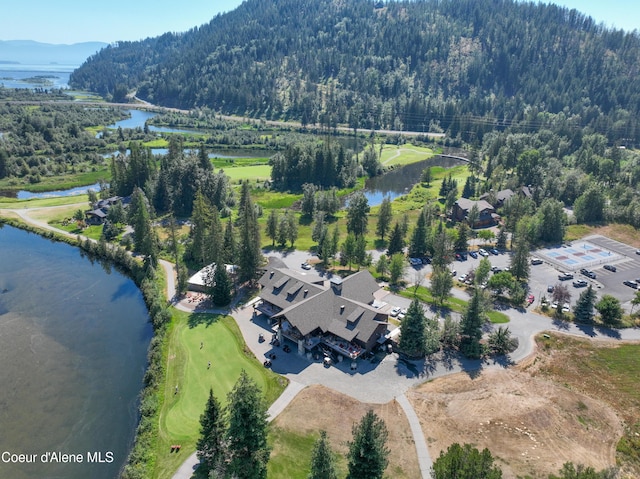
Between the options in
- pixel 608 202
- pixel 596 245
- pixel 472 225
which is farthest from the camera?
pixel 608 202

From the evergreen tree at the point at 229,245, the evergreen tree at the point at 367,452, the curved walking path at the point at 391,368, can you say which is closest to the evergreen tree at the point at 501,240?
the curved walking path at the point at 391,368

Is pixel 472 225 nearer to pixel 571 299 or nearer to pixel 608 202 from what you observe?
pixel 571 299

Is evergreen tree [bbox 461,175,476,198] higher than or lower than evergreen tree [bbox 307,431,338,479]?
higher

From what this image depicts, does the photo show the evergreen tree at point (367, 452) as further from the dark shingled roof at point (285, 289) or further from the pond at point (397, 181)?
the pond at point (397, 181)

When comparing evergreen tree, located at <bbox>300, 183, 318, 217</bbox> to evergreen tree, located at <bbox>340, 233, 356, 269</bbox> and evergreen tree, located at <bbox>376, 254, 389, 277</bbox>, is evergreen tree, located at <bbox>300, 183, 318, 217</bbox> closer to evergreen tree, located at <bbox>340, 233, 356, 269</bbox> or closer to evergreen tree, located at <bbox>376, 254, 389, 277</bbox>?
evergreen tree, located at <bbox>340, 233, 356, 269</bbox>

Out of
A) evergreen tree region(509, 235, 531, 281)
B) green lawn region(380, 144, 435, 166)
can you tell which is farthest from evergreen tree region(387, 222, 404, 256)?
green lawn region(380, 144, 435, 166)

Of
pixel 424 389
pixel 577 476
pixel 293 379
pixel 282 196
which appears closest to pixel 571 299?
pixel 424 389
